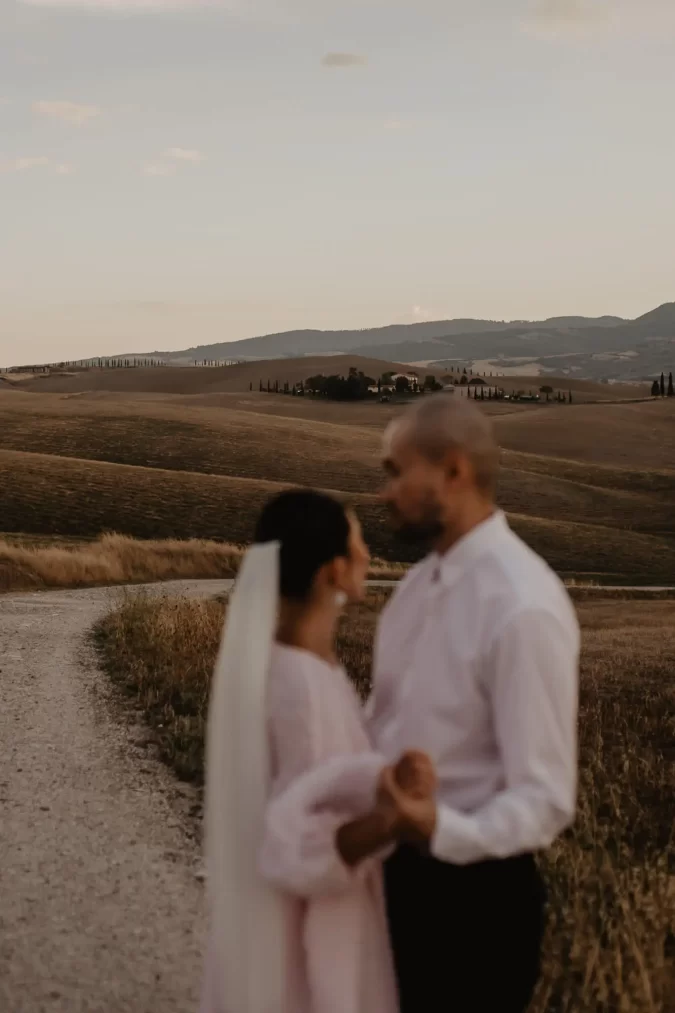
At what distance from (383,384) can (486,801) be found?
129 metres

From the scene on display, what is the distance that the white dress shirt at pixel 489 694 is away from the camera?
2.70 meters

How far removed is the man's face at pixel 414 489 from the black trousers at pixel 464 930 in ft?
2.71

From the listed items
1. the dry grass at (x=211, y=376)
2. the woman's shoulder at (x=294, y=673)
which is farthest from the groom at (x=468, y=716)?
the dry grass at (x=211, y=376)

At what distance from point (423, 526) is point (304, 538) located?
29 centimetres

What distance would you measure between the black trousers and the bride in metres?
0.08

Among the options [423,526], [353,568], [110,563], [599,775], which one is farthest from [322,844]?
[110,563]

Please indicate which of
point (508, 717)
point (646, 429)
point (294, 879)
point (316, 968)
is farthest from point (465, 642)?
point (646, 429)

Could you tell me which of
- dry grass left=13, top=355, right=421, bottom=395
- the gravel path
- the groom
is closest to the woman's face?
the groom

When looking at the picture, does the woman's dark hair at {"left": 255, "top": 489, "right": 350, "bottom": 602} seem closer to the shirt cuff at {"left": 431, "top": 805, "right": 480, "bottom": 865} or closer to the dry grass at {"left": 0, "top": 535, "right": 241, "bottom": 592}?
the shirt cuff at {"left": 431, "top": 805, "right": 480, "bottom": 865}

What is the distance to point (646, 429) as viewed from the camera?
92.0 metres

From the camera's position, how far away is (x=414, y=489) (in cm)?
299

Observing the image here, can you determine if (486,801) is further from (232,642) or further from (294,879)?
→ (232,642)

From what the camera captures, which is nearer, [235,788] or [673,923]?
[235,788]

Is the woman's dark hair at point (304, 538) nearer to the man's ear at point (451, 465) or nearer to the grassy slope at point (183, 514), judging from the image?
the man's ear at point (451, 465)
